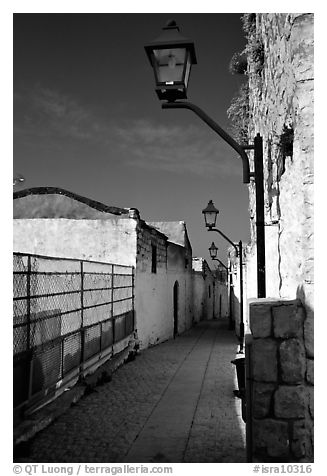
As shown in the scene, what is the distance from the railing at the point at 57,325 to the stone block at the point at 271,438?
250 centimetres

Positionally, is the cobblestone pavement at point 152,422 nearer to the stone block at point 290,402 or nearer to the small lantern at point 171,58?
the stone block at point 290,402

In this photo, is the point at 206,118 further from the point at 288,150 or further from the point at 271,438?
the point at 271,438

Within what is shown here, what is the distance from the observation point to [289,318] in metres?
3.14

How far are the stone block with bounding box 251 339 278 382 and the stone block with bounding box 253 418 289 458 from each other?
0.30m

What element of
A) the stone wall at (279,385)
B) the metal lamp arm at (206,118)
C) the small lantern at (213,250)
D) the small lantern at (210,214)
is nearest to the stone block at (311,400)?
the stone wall at (279,385)

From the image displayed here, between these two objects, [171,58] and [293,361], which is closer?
[293,361]

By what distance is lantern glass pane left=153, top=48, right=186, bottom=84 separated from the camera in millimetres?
3354

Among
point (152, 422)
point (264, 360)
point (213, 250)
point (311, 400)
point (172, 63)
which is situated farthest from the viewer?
point (213, 250)

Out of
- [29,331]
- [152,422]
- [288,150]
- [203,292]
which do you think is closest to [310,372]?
[288,150]

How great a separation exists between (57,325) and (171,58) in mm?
3847

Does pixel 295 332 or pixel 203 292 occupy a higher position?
pixel 295 332

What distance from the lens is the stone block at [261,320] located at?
3.19 m

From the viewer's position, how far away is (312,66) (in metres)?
3.11
